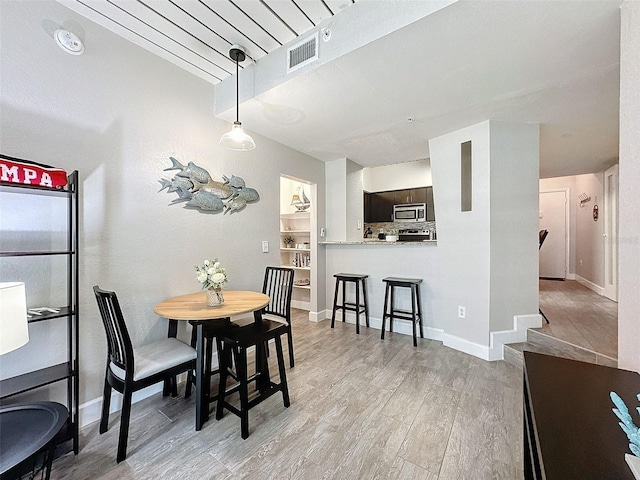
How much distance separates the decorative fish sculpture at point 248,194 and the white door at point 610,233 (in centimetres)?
517

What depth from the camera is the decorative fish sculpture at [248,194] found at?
294cm

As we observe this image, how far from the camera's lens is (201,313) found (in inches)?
72.2

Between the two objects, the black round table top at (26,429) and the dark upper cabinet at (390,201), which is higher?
the dark upper cabinet at (390,201)

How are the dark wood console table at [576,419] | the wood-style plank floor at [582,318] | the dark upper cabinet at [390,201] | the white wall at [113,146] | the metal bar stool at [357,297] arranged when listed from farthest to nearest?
the dark upper cabinet at [390,201] → the metal bar stool at [357,297] → the wood-style plank floor at [582,318] → the white wall at [113,146] → the dark wood console table at [576,419]

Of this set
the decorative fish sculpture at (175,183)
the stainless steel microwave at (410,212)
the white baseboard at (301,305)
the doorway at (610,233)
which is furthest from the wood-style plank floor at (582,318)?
the decorative fish sculpture at (175,183)

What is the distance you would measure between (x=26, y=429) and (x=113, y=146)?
177cm

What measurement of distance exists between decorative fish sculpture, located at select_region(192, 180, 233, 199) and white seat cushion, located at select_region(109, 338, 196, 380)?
137 cm

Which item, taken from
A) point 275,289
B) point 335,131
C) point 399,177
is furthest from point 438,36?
point 399,177

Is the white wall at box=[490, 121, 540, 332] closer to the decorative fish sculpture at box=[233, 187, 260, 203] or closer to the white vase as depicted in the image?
the decorative fish sculpture at box=[233, 187, 260, 203]

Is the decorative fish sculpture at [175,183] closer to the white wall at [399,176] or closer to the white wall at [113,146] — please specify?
the white wall at [113,146]

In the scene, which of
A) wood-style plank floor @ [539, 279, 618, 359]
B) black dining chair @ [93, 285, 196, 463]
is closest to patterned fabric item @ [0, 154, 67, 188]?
black dining chair @ [93, 285, 196, 463]

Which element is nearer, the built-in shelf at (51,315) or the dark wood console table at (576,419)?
the dark wood console table at (576,419)

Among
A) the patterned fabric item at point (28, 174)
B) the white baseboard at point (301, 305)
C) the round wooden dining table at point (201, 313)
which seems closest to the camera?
the patterned fabric item at point (28, 174)

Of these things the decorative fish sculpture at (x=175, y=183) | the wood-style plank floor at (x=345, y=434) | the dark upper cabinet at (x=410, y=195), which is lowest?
the wood-style plank floor at (x=345, y=434)
